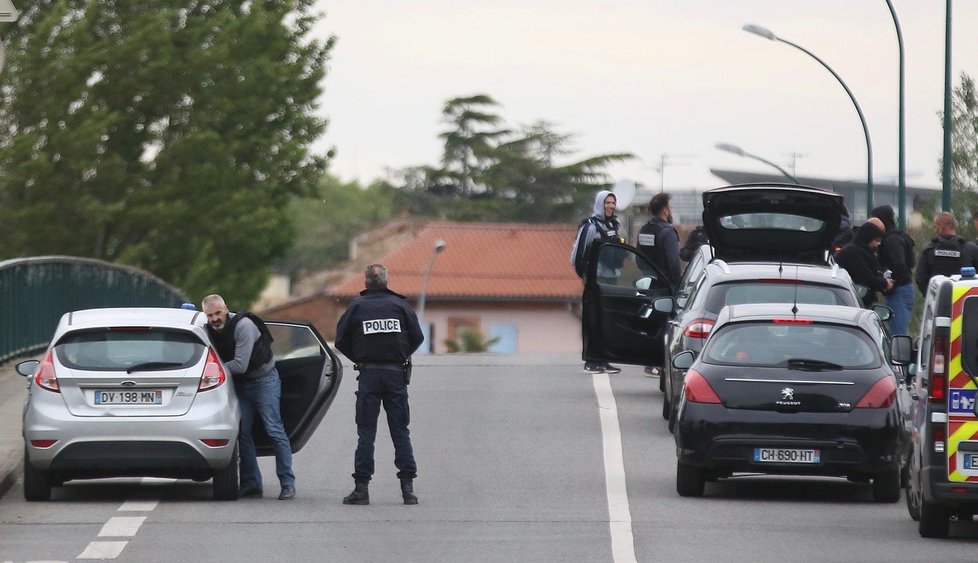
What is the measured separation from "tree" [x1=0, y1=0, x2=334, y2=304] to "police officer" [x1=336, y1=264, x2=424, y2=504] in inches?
1035

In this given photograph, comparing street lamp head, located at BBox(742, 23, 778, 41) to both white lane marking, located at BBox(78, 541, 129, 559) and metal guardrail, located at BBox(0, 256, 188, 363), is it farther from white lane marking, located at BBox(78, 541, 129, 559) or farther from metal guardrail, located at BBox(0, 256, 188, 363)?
white lane marking, located at BBox(78, 541, 129, 559)

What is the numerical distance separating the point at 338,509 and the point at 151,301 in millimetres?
22394

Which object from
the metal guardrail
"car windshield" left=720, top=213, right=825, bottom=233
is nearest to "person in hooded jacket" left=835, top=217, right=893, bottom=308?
"car windshield" left=720, top=213, right=825, bottom=233

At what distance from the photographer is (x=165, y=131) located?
1825 inches

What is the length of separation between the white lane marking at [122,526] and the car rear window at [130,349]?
1.38m

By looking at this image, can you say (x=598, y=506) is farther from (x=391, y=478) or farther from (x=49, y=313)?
(x=49, y=313)

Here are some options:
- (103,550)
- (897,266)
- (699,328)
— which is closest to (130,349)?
(103,550)

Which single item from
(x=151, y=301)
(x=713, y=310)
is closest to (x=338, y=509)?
(x=713, y=310)

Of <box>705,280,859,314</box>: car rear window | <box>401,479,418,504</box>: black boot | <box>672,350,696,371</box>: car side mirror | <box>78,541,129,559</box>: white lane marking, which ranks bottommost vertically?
<box>401,479,418,504</box>: black boot

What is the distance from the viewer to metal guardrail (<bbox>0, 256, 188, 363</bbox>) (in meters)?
25.9

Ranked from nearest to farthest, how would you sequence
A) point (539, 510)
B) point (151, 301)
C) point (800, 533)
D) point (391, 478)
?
1. point (800, 533)
2. point (539, 510)
3. point (391, 478)
4. point (151, 301)

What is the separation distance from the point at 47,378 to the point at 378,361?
238cm

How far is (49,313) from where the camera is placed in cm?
2833

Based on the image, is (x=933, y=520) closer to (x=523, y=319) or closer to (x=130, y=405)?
(x=130, y=405)
